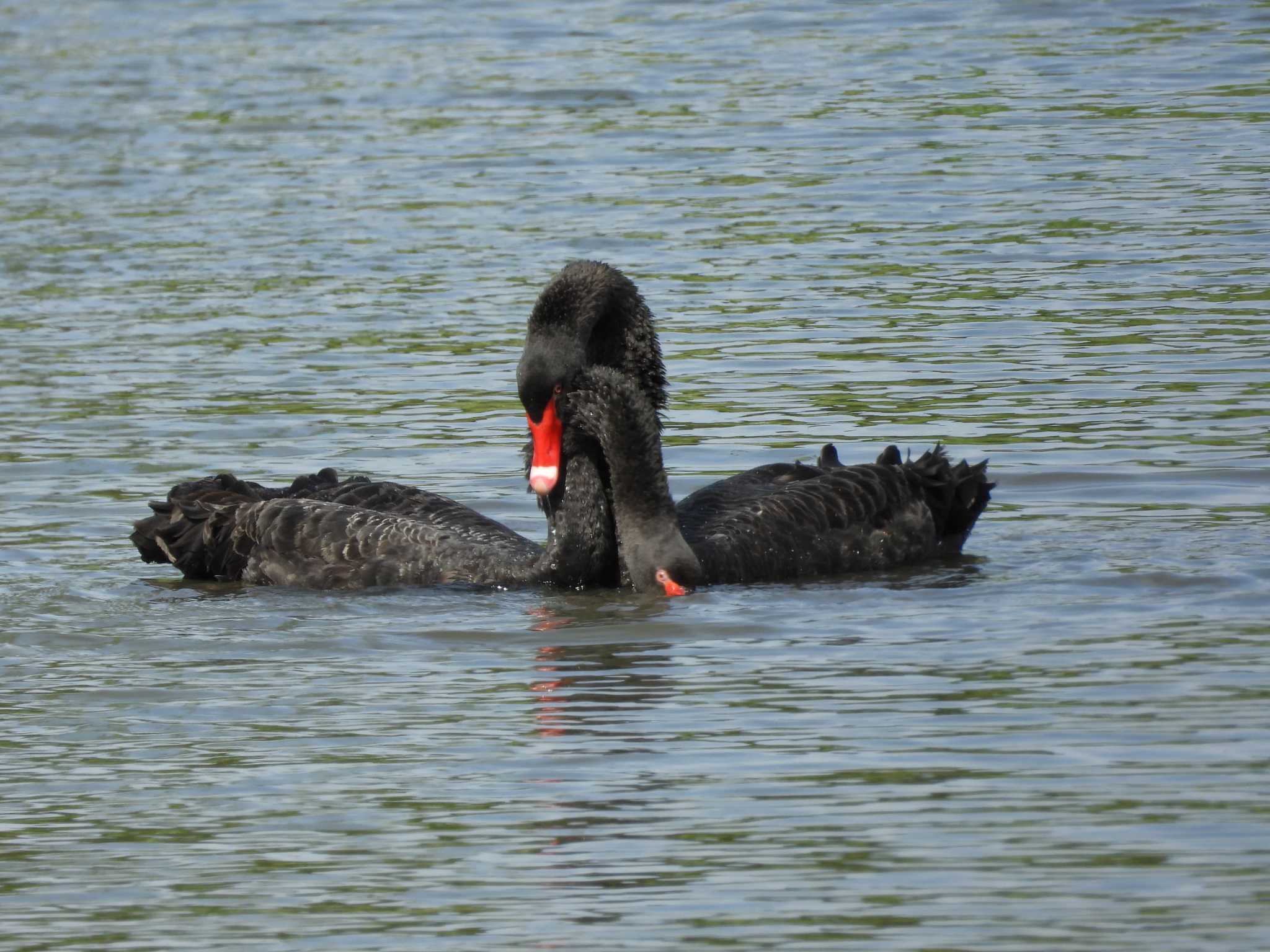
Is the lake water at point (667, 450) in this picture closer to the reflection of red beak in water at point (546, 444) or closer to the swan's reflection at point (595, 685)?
the swan's reflection at point (595, 685)

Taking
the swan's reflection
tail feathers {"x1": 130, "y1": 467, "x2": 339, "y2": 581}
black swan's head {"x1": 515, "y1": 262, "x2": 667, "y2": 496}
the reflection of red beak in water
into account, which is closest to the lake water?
the swan's reflection

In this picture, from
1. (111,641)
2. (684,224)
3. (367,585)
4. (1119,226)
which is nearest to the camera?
(111,641)

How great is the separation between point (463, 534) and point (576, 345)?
919mm

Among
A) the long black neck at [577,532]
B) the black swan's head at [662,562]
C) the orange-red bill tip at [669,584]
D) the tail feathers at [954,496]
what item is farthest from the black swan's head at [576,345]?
the tail feathers at [954,496]

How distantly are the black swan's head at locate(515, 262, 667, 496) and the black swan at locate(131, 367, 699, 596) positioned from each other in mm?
93

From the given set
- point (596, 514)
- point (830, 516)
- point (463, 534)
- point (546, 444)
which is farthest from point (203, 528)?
point (830, 516)

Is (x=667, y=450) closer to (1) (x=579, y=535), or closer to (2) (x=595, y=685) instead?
(1) (x=579, y=535)

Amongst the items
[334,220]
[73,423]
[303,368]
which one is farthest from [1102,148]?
[73,423]

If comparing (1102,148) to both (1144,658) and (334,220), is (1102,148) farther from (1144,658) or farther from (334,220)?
(1144,658)

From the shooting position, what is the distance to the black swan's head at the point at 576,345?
10.3 metres

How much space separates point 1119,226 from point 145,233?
688 cm

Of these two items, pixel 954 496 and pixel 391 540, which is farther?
pixel 954 496

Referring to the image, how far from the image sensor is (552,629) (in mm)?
9328

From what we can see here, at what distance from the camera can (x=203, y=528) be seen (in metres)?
10.8
